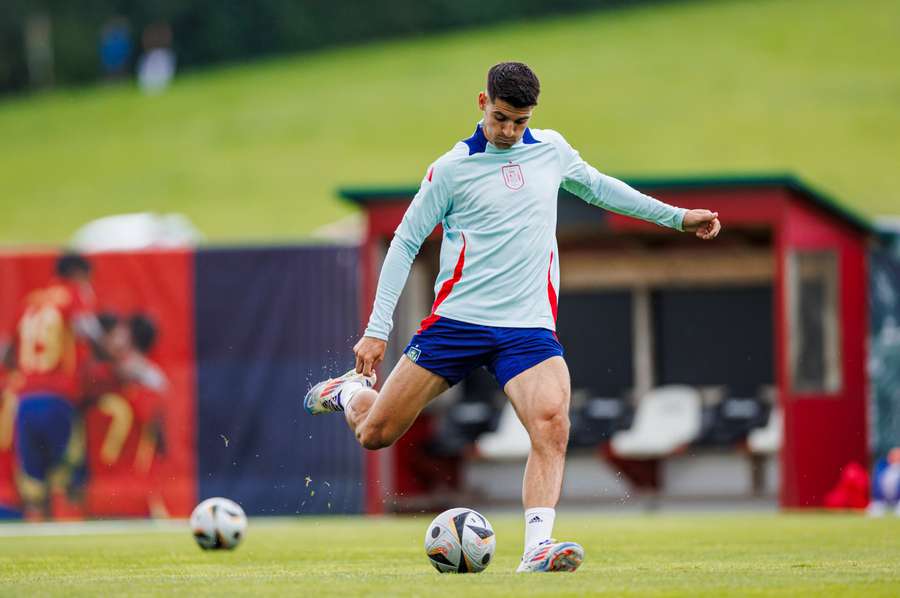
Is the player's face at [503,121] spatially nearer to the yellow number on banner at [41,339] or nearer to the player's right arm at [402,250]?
the player's right arm at [402,250]

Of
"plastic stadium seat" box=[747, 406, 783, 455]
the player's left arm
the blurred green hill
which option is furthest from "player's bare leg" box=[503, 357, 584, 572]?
the blurred green hill

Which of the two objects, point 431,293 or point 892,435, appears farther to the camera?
point 431,293

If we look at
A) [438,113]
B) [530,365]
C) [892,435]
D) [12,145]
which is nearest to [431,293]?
[892,435]

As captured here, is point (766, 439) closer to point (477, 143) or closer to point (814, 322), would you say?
point (814, 322)

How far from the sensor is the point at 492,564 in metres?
9.54

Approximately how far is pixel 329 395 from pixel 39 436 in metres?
9.85

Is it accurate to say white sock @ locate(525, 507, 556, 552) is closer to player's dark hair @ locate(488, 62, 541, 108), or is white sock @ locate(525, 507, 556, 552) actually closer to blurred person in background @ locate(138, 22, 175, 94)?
player's dark hair @ locate(488, 62, 541, 108)

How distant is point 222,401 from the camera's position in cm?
1870

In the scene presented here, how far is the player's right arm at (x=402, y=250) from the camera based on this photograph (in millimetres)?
8516

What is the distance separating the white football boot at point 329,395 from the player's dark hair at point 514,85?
6.11 feet

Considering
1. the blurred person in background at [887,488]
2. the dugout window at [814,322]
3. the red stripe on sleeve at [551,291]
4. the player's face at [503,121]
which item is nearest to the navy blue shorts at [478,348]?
the red stripe on sleeve at [551,291]

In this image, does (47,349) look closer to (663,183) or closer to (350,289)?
(350,289)

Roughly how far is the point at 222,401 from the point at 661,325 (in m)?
5.53

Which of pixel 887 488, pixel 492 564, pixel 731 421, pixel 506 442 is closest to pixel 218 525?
pixel 492 564
